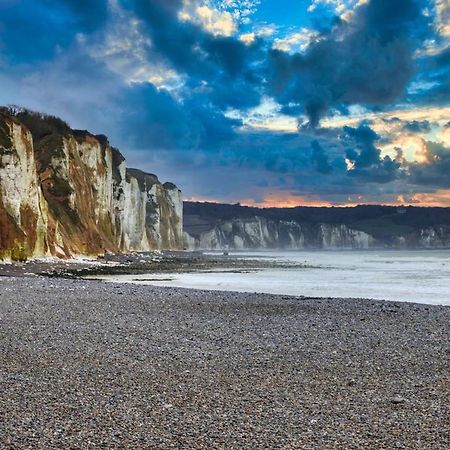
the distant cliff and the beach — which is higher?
the distant cliff

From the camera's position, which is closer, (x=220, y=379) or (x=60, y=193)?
(x=220, y=379)

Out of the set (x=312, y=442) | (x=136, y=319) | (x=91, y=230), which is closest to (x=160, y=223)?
(x=91, y=230)

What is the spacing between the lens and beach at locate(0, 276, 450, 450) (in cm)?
688

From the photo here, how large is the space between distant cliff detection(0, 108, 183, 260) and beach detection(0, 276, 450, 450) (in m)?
38.5

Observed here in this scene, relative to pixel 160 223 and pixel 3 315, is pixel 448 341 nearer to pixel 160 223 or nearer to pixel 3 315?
pixel 3 315

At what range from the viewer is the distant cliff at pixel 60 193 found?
53906 millimetres

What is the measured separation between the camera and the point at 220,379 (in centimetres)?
962

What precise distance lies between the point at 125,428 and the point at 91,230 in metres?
77.1

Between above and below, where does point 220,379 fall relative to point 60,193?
below

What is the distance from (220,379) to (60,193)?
235 ft

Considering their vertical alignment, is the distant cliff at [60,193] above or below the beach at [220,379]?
above

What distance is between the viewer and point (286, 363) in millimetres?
10875

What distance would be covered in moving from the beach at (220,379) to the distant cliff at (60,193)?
38.5 meters

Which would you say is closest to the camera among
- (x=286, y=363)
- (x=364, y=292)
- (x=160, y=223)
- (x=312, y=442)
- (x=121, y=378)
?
(x=312, y=442)
